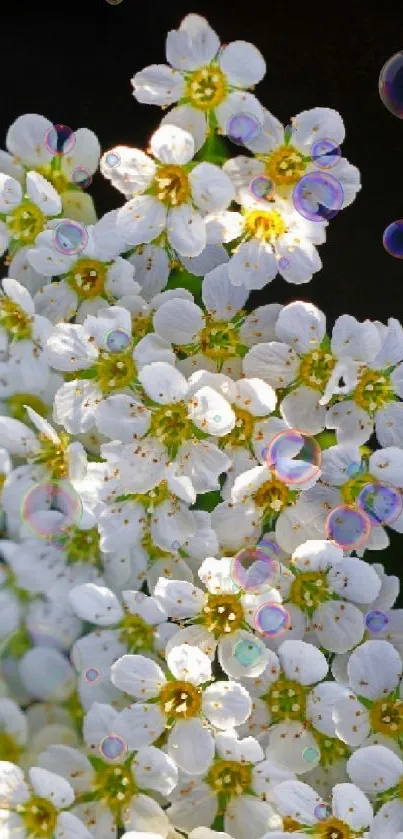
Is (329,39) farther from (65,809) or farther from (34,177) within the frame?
(65,809)

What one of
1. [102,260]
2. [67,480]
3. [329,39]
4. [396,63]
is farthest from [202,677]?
[329,39]

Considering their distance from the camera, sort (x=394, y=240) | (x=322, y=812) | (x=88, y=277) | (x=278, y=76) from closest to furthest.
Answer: (x=322, y=812) < (x=88, y=277) < (x=394, y=240) < (x=278, y=76)

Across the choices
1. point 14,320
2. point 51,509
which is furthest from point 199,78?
point 51,509

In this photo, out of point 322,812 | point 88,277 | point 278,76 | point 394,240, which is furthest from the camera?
point 278,76

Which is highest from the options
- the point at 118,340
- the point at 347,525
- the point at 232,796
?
the point at 118,340

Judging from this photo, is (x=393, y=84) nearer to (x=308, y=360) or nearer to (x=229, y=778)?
(x=308, y=360)

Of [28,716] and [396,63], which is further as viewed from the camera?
[396,63]
